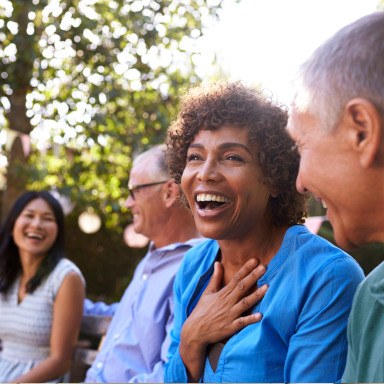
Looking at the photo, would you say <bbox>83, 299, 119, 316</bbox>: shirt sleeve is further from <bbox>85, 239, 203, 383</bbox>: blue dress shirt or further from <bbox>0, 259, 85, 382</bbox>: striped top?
<bbox>85, 239, 203, 383</bbox>: blue dress shirt

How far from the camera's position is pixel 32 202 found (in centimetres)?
433

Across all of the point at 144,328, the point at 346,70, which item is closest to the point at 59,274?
the point at 144,328

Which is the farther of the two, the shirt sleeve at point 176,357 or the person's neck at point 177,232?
the person's neck at point 177,232

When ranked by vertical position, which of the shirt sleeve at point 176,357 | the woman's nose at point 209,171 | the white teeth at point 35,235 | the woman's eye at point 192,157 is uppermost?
the woman's eye at point 192,157

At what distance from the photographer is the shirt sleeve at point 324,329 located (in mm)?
1714

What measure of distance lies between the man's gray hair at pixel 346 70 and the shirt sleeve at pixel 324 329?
0.66 m

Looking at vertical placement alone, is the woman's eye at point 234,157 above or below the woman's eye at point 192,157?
below

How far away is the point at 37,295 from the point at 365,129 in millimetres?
3193

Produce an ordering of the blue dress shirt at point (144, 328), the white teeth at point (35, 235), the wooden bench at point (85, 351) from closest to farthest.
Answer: the blue dress shirt at point (144, 328) → the wooden bench at point (85, 351) → the white teeth at point (35, 235)

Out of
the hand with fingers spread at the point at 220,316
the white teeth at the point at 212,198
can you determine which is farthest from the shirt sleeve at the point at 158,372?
the white teeth at the point at 212,198

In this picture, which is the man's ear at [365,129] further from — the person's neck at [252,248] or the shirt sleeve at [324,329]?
the person's neck at [252,248]

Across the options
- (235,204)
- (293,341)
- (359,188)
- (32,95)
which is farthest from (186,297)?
(32,95)

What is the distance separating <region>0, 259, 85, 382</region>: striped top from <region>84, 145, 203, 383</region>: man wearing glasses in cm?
79

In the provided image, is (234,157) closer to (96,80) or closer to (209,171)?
(209,171)
